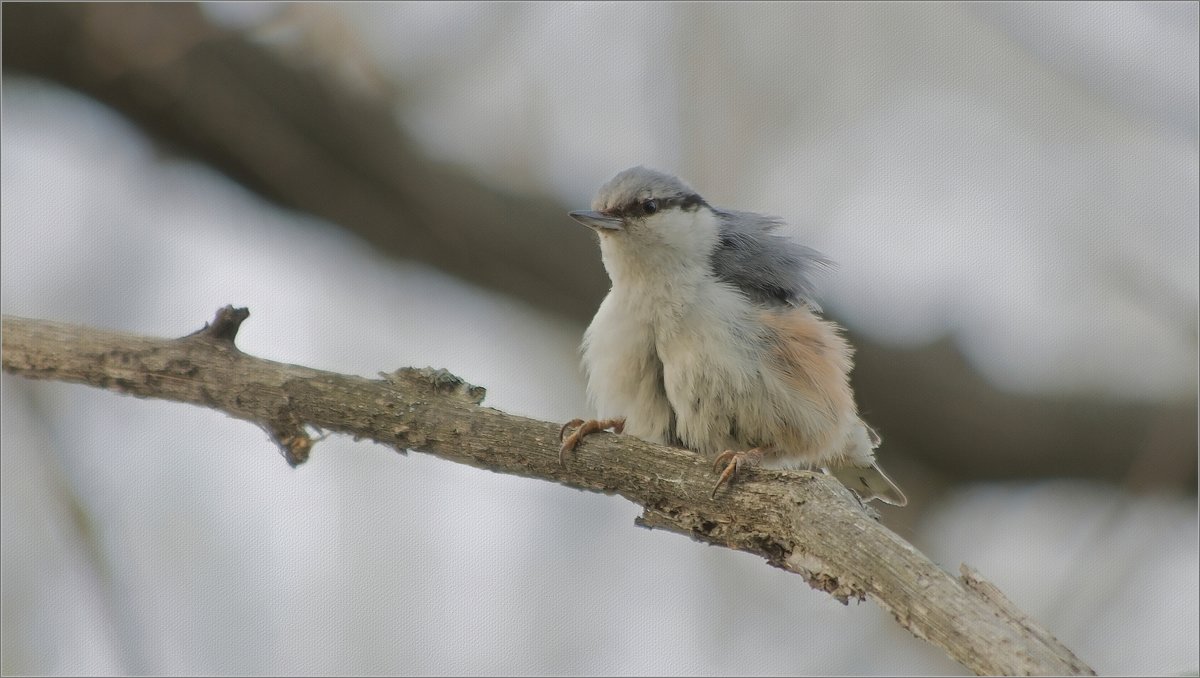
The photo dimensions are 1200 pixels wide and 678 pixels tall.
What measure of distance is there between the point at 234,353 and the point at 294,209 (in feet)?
6.84

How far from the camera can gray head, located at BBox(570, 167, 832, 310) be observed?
10.7ft

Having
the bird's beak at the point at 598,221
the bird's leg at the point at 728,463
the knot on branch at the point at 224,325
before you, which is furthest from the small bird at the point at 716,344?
the knot on branch at the point at 224,325

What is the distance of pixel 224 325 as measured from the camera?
94.2 inches

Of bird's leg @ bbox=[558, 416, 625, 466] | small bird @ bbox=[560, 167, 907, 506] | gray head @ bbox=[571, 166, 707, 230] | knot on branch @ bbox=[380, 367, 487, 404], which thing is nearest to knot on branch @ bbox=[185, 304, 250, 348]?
knot on branch @ bbox=[380, 367, 487, 404]

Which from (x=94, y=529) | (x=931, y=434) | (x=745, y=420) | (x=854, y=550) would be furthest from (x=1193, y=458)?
(x=94, y=529)

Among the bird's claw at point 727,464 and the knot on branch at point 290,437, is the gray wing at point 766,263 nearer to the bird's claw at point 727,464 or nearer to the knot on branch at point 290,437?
the bird's claw at point 727,464

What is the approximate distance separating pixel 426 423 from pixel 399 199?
6.89 feet

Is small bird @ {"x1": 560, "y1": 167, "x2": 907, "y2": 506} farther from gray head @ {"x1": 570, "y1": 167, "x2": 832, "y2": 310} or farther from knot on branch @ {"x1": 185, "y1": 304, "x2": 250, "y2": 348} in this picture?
knot on branch @ {"x1": 185, "y1": 304, "x2": 250, "y2": 348}

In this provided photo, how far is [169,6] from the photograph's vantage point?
4320 mm

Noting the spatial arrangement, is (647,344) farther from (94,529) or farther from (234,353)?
(94,529)

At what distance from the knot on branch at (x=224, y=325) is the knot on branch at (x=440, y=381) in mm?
340

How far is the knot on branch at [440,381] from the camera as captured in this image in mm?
2449

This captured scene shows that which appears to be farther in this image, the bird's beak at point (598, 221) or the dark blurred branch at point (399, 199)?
the dark blurred branch at point (399, 199)

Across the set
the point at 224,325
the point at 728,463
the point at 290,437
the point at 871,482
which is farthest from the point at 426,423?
the point at 871,482
